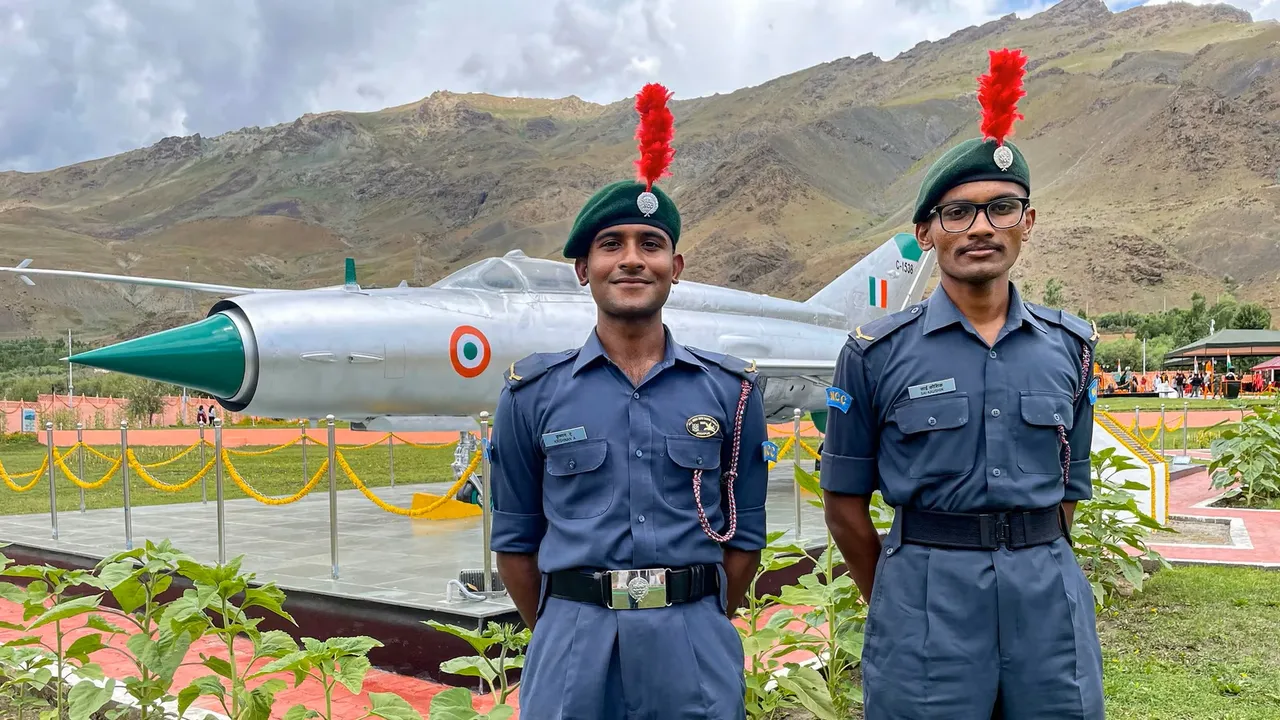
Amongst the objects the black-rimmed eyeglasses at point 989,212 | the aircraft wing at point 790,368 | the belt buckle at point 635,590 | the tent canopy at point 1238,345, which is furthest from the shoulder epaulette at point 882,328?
the tent canopy at point 1238,345

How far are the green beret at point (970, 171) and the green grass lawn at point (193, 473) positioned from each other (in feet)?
38.4

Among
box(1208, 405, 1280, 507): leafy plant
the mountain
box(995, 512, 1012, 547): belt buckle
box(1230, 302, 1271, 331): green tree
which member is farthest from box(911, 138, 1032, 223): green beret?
the mountain

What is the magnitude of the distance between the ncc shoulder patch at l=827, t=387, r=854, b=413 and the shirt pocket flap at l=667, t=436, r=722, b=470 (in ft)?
1.19

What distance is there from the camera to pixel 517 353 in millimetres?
7500

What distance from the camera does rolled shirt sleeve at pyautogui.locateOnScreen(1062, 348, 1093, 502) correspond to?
2434mm

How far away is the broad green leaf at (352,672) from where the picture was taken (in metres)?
2.94

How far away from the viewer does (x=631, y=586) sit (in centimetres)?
208

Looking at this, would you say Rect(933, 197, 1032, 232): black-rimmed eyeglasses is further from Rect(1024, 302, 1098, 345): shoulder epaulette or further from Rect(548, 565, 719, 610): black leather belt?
Rect(548, 565, 719, 610): black leather belt

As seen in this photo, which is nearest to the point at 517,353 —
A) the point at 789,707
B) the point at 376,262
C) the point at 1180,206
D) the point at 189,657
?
the point at 189,657

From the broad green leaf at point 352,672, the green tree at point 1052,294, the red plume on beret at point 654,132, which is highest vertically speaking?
the green tree at point 1052,294

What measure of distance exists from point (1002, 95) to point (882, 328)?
0.75m

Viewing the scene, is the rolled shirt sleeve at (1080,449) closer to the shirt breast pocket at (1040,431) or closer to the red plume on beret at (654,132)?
the shirt breast pocket at (1040,431)

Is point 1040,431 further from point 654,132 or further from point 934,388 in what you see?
point 654,132

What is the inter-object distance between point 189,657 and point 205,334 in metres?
2.22
